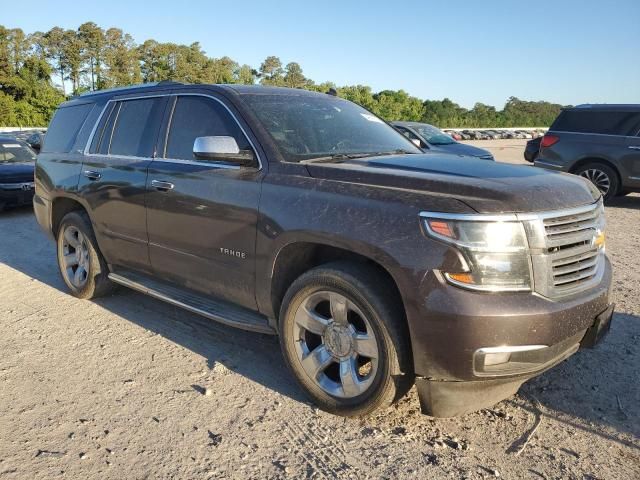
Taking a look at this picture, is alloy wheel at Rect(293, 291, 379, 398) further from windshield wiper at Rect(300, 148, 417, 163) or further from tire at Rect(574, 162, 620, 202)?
tire at Rect(574, 162, 620, 202)

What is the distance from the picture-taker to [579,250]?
285 cm

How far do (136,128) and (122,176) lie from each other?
434 millimetres

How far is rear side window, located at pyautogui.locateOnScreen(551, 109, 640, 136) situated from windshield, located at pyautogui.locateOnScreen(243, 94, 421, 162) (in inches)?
310

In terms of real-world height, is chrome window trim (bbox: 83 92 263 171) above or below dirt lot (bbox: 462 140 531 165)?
above

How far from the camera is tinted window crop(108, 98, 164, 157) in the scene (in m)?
4.38

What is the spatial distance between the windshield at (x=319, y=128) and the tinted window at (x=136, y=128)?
3.19ft

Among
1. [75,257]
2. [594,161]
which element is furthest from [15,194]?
[594,161]

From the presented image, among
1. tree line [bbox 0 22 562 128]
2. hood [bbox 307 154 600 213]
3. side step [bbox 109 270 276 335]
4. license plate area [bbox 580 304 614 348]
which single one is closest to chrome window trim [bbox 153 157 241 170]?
hood [bbox 307 154 600 213]

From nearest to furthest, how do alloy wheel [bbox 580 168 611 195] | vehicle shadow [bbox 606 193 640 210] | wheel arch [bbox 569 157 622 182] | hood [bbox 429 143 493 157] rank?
wheel arch [bbox 569 157 622 182], alloy wheel [bbox 580 168 611 195], vehicle shadow [bbox 606 193 640 210], hood [bbox 429 143 493 157]

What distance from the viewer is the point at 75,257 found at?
17.8 ft

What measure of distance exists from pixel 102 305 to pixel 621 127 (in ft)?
32.5

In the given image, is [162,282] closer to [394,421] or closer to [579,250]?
[394,421]

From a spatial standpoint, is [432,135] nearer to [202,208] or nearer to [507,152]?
[202,208]

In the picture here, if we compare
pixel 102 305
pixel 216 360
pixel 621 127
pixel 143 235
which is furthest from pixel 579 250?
pixel 621 127
